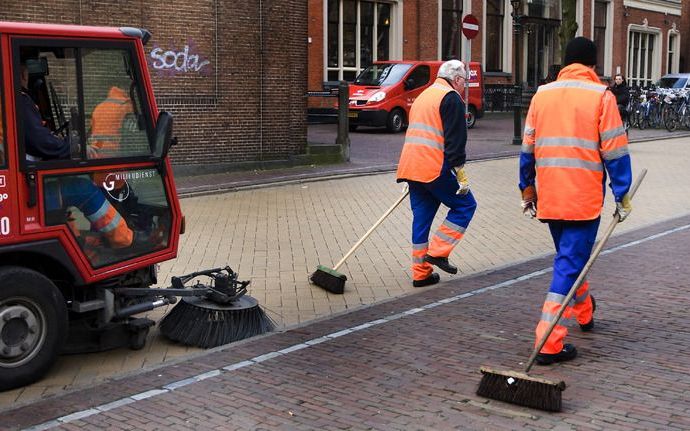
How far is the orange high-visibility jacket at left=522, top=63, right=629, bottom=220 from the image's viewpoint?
220 inches

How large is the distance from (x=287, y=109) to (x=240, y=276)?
353 inches

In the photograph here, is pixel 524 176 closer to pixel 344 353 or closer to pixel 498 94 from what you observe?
pixel 344 353

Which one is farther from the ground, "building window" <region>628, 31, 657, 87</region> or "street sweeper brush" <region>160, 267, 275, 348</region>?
"building window" <region>628, 31, 657, 87</region>

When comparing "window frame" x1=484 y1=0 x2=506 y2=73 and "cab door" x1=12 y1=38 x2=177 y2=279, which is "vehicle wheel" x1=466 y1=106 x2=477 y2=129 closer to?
"window frame" x1=484 y1=0 x2=506 y2=73

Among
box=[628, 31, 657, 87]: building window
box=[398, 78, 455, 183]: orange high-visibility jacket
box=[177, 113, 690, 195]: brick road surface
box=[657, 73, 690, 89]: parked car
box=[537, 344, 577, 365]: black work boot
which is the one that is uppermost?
box=[628, 31, 657, 87]: building window

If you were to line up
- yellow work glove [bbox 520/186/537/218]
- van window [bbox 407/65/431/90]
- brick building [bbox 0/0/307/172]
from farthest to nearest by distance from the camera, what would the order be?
1. van window [bbox 407/65/431/90]
2. brick building [bbox 0/0/307/172]
3. yellow work glove [bbox 520/186/537/218]

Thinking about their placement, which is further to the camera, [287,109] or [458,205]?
[287,109]

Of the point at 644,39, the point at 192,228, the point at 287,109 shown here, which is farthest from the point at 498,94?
the point at 192,228

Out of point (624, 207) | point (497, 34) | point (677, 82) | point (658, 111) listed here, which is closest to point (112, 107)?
point (624, 207)

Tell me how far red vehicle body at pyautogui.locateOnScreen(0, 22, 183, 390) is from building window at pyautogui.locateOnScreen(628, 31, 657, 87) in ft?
147

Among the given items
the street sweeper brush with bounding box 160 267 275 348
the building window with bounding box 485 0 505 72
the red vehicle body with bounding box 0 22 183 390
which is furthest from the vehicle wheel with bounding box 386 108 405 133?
the red vehicle body with bounding box 0 22 183 390

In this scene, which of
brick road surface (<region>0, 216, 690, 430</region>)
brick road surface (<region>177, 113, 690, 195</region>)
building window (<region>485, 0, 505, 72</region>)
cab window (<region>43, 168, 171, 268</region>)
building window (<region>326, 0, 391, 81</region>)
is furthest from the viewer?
building window (<region>485, 0, 505, 72</region>)

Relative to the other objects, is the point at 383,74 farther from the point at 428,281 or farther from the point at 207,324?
the point at 207,324

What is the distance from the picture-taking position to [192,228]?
1077 cm
